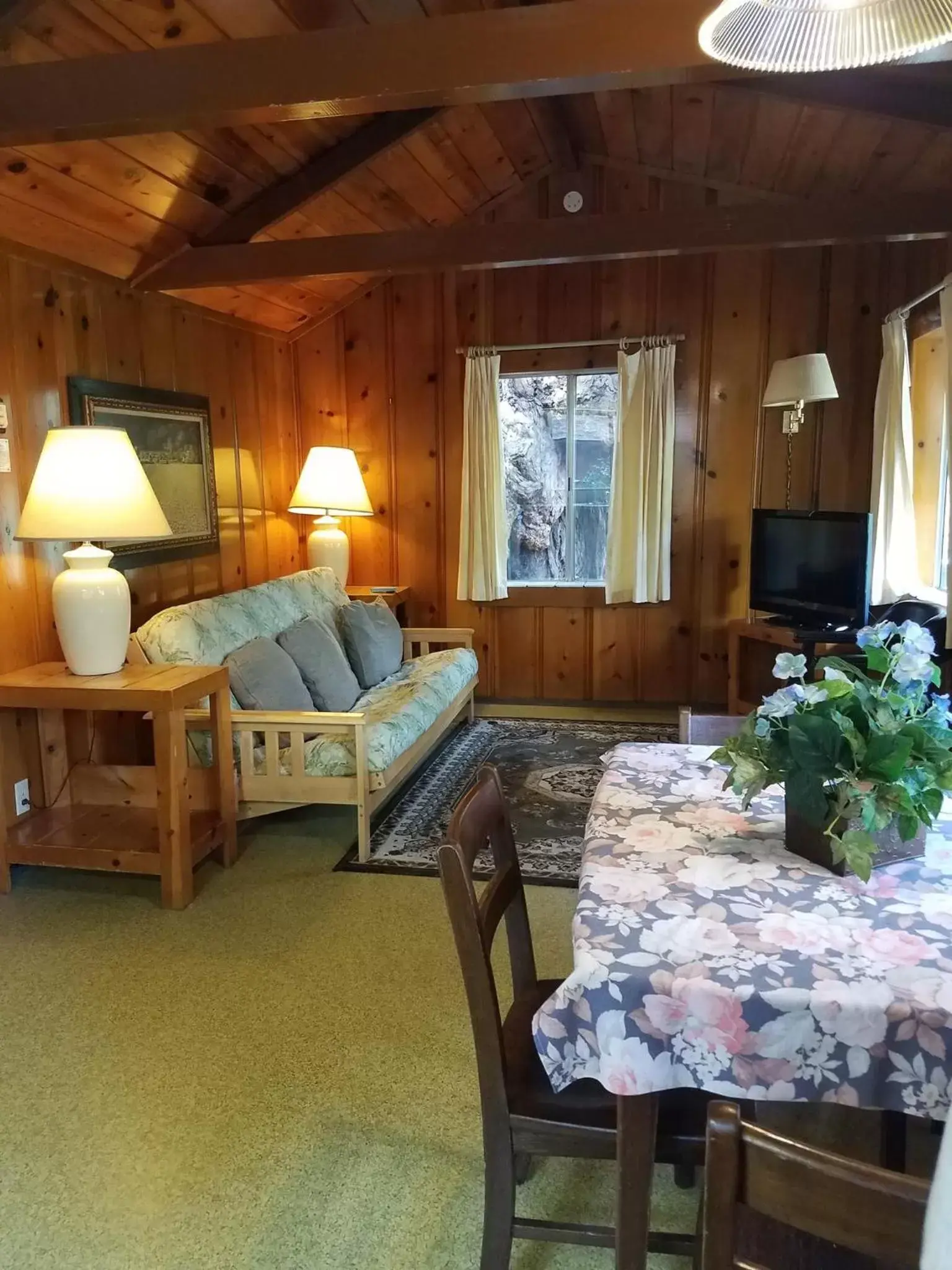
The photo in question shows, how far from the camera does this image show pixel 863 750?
138 cm

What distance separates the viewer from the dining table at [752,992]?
1.10m

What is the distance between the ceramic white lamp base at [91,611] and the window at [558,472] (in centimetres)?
285

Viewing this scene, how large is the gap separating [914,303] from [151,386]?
11.9 feet

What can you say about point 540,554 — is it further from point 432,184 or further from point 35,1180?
point 35,1180

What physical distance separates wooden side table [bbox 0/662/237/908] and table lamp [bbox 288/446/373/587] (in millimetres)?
1968

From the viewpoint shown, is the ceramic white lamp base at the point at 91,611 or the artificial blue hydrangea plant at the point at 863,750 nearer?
the artificial blue hydrangea plant at the point at 863,750

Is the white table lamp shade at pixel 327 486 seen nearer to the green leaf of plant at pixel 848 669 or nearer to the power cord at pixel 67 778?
the power cord at pixel 67 778

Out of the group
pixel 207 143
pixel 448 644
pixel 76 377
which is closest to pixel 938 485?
pixel 448 644

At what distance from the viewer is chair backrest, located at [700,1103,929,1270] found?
0.69 m

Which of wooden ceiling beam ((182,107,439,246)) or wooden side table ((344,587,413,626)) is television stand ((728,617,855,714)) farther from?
wooden ceiling beam ((182,107,439,246))

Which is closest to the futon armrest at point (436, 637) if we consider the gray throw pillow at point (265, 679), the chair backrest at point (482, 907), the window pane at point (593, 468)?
the window pane at point (593, 468)

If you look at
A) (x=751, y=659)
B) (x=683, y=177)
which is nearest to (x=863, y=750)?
(x=751, y=659)

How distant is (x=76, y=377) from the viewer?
3.54 metres

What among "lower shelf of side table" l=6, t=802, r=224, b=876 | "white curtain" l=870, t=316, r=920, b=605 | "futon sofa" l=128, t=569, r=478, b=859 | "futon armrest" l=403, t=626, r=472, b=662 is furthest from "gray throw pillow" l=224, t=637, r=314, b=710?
"white curtain" l=870, t=316, r=920, b=605
